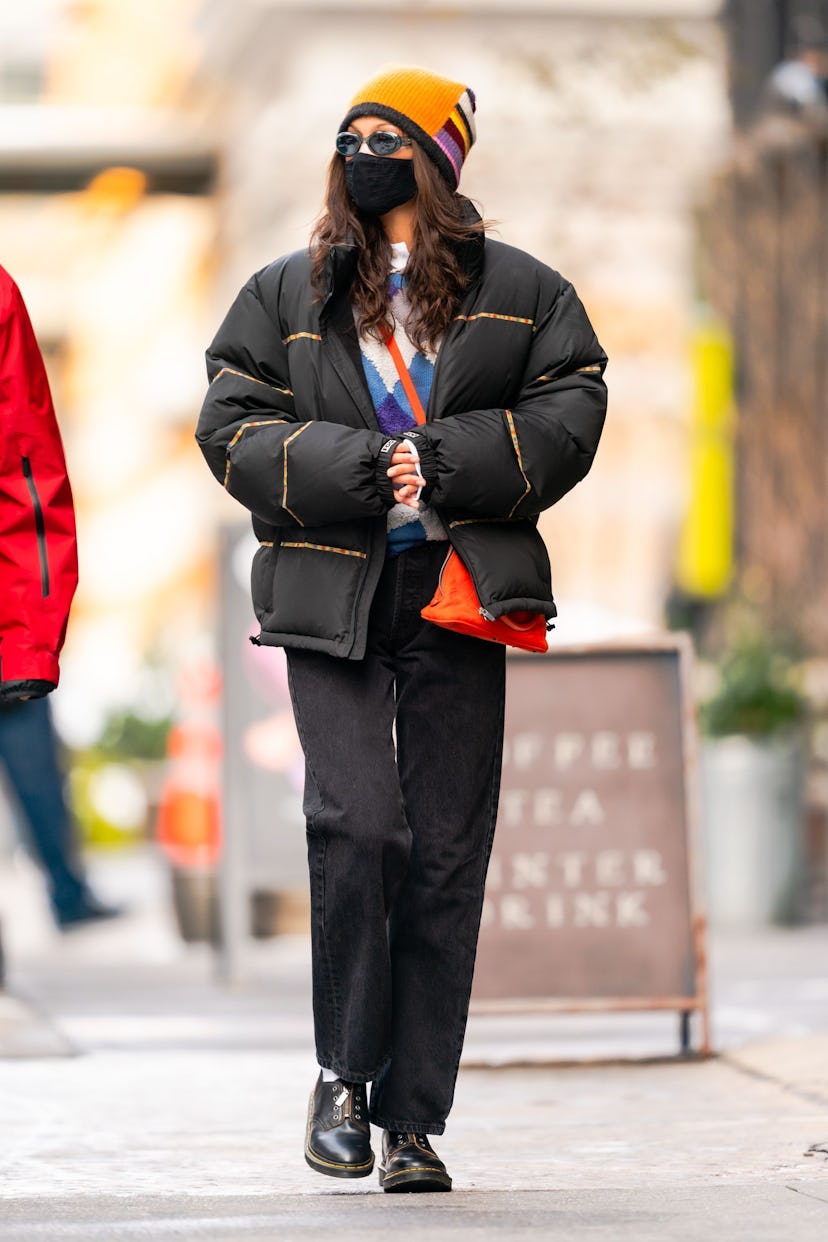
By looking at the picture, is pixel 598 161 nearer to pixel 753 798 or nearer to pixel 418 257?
pixel 753 798

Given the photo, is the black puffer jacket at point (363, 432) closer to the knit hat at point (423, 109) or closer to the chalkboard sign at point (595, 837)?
the knit hat at point (423, 109)

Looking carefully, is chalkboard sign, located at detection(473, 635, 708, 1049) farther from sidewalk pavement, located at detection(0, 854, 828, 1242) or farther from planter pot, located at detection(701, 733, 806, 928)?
planter pot, located at detection(701, 733, 806, 928)

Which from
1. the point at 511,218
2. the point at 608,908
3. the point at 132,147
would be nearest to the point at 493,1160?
the point at 608,908

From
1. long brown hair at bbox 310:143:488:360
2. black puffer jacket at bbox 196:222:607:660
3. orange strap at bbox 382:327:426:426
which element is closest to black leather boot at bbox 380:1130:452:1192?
black puffer jacket at bbox 196:222:607:660

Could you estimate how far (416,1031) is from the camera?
13.1 feet

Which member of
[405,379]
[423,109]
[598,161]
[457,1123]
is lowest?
[457,1123]

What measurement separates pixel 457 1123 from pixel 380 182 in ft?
6.71

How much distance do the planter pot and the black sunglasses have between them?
5.46 m

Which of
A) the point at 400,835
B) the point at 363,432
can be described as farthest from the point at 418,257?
the point at 400,835

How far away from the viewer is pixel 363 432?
3846 mm

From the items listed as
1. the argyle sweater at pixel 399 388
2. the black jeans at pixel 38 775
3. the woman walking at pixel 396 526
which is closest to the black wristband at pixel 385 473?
the woman walking at pixel 396 526

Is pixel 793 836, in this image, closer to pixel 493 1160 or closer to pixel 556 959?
pixel 556 959

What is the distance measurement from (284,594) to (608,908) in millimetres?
2207

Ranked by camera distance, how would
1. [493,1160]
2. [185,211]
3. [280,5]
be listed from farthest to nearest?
[185,211], [280,5], [493,1160]
